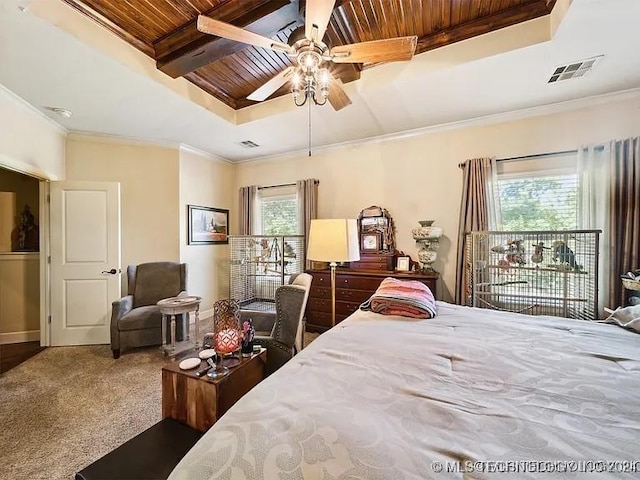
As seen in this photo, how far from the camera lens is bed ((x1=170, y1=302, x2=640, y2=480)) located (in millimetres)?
680

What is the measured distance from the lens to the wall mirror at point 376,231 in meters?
3.86

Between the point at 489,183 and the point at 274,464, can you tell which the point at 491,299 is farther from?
the point at 274,464

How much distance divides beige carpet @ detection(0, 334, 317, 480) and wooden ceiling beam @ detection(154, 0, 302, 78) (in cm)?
289

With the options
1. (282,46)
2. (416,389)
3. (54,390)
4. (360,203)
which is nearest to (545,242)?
(360,203)

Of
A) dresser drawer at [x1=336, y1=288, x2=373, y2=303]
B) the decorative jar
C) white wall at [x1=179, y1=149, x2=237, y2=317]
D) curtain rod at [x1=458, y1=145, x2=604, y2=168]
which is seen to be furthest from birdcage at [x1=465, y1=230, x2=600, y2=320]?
white wall at [x1=179, y1=149, x2=237, y2=317]

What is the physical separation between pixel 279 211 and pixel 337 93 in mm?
2764

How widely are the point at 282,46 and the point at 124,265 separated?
3759 millimetres

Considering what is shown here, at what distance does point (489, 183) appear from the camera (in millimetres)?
3320

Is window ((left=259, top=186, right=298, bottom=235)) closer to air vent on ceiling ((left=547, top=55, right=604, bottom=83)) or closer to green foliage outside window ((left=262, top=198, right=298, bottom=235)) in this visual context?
green foliage outside window ((left=262, top=198, right=298, bottom=235))

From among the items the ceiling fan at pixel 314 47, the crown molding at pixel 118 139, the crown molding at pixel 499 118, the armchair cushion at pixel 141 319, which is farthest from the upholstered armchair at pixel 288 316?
the crown molding at pixel 118 139

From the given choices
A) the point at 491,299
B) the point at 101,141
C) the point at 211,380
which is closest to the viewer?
the point at 211,380

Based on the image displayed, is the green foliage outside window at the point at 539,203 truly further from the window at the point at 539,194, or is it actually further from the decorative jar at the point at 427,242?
the decorative jar at the point at 427,242

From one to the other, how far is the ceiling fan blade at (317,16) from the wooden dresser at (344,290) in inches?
101

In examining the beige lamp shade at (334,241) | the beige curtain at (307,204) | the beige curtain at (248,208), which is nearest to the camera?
the beige lamp shade at (334,241)
